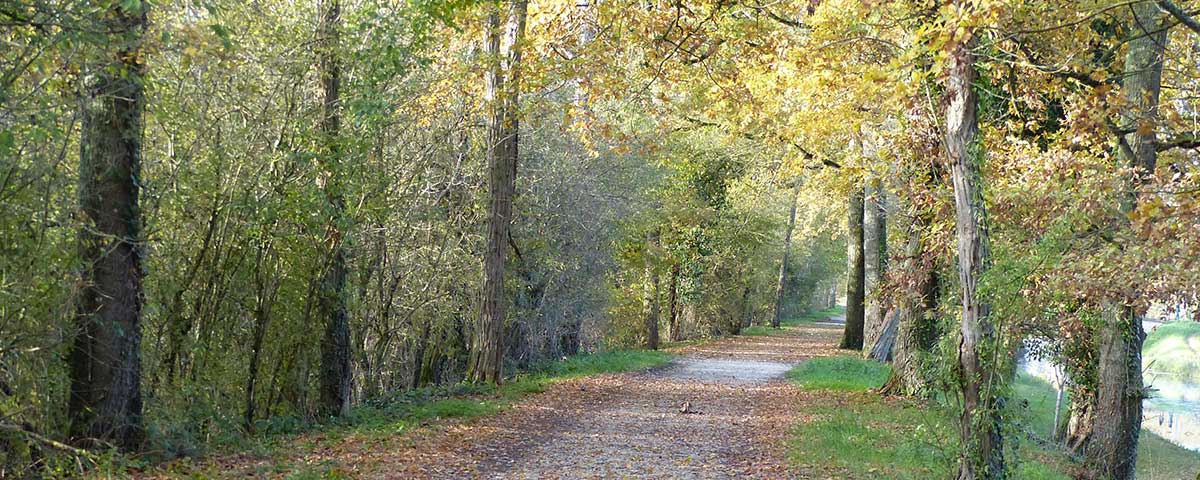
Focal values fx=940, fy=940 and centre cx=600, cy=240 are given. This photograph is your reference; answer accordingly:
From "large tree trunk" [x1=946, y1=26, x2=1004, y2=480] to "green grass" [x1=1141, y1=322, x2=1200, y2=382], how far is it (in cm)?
4804

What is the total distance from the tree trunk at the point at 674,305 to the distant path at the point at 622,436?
38.4 ft

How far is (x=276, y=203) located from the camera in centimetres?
991

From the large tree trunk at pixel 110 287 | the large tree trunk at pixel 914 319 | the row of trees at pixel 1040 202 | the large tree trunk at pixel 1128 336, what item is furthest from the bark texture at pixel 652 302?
the large tree trunk at pixel 110 287

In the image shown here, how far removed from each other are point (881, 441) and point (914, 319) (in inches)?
196

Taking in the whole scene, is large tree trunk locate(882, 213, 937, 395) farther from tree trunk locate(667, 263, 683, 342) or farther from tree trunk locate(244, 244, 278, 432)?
tree trunk locate(667, 263, 683, 342)

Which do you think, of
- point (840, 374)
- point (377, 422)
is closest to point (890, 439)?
point (377, 422)

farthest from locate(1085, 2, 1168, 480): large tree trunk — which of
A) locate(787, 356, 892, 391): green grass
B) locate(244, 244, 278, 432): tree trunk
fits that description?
locate(244, 244, 278, 432): tree trunk

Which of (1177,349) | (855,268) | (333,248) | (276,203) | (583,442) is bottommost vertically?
(1177,349)

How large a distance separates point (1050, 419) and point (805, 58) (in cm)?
1543

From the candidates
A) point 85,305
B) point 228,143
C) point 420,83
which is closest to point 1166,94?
point 420,83

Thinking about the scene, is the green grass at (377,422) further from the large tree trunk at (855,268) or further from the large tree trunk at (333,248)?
the large tree trunk at (855,268)

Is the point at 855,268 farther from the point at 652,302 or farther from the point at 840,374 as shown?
the point at 840,374

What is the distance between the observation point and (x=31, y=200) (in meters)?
6.82

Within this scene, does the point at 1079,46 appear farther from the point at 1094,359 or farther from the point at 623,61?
the point at 623,61
